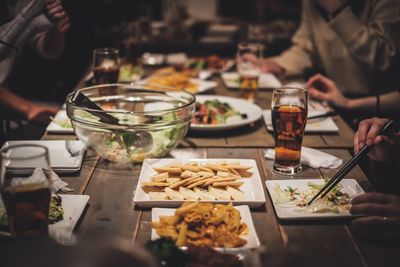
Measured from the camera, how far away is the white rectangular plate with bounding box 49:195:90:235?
4.02 feet

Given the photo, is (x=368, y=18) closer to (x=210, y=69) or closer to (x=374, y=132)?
(x=210, y=69)

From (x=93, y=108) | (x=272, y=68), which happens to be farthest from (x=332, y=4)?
(x=93, y=108)

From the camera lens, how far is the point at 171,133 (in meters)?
1.69

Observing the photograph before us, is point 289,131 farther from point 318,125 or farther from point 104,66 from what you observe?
point 104,66

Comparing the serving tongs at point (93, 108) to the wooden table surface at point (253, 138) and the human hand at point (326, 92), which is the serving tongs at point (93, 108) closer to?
the wooden table surface at point (253, 138)

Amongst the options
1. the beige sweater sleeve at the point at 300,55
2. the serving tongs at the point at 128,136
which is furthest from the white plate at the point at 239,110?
the beige sweater sleeve at the point at 300,55

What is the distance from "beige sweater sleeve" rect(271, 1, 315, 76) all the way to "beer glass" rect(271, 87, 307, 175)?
1.71 meters

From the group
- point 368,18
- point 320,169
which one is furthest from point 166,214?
point 368,18

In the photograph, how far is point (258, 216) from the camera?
4.38 ft

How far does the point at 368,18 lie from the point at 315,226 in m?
2.30

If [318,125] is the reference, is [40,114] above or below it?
below

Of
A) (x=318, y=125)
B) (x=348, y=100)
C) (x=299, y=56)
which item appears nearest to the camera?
(x=318, y=125)

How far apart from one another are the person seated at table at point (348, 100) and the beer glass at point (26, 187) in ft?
5.81

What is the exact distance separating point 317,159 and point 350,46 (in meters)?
Result: 1.55
